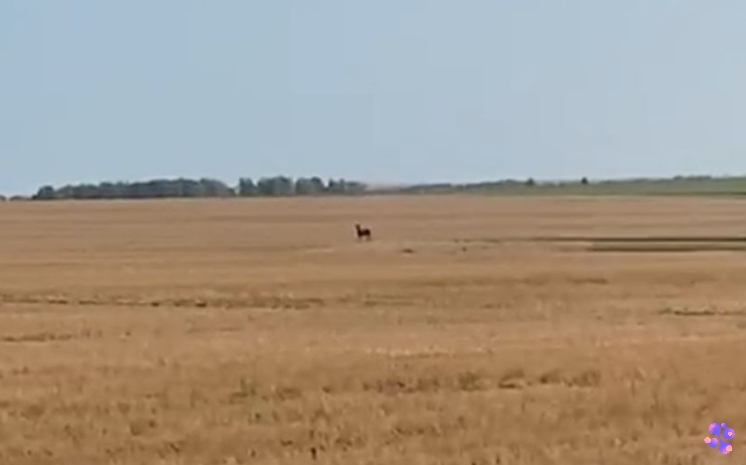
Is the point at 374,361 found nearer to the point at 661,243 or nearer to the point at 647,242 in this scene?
the point at 661,243

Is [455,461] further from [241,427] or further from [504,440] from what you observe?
[241,427]

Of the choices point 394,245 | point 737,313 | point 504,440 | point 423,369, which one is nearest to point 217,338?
point 423,369

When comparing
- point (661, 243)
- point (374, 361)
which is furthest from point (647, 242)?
point (374, 361)

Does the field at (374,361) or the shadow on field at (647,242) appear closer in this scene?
the field at (374,361)

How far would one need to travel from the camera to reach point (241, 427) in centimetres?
1383

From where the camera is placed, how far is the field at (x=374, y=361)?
13016 millimetres

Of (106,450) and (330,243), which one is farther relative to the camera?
(330,243)

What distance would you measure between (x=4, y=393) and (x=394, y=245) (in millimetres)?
49978

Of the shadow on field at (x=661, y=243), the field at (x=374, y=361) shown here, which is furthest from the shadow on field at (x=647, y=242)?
the field at (x=374, y=361)

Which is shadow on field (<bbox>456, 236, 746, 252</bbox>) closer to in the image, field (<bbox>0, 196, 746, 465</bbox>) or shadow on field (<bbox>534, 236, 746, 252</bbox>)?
shadow on field (<bbox>534, 236, 746, 252</bbox>)

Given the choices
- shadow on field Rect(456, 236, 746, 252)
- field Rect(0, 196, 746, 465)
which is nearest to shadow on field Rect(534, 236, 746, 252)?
shadow on field Rect(456, 236, 746, 252)

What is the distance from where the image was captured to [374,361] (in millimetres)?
18828

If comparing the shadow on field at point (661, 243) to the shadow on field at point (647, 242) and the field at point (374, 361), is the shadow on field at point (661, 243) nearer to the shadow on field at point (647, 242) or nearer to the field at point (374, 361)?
the shadow on field at point (647, 242)

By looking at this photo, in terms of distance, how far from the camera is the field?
42.7 feet
